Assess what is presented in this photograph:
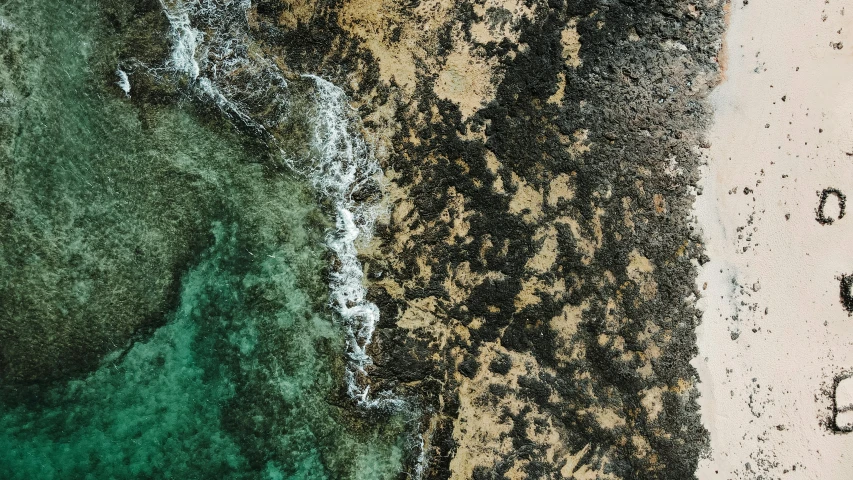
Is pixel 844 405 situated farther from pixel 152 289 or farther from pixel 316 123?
pixel 152 289

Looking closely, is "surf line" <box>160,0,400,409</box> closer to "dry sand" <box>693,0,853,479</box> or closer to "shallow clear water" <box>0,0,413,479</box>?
"shallow clear water" <box>0,0,413,479</box>

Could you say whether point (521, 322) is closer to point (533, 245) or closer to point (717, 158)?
point (533, 245)

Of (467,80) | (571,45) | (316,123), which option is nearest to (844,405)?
(571,45)

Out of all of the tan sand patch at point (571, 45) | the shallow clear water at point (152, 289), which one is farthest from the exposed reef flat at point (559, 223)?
the shallow clear water at point (152, 289)

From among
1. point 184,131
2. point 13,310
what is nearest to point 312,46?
point 184,131

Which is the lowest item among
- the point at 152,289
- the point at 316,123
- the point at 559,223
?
the point at 152,289

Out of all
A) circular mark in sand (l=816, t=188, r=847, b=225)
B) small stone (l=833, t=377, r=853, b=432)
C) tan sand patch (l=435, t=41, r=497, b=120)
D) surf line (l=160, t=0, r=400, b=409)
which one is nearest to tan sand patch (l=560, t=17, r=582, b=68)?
tan sand patch (l=435, t=41, r=497, b=120)
